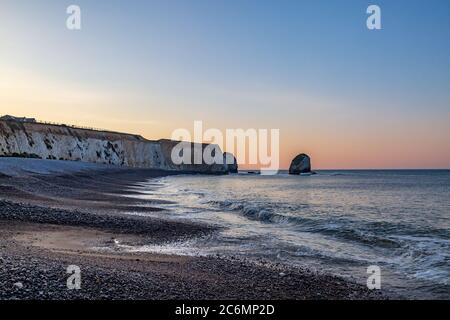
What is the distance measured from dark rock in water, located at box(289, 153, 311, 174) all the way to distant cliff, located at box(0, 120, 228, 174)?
49.4m

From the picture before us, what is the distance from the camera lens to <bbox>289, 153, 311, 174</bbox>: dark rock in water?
174462 millimetres

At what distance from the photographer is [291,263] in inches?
535

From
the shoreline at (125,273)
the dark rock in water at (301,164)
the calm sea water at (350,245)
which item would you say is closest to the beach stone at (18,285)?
the shoreline at (125,273)

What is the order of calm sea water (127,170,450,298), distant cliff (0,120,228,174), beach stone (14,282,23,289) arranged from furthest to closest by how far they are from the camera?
distant cliff (0,120,228,174), calm sea water (127,170,450,298), beach stone (14,282,23,289)

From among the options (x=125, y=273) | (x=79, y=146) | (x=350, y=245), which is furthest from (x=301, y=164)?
(x=125, y=273)

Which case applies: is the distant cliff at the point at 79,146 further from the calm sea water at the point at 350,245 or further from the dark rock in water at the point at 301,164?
the calm sea water at the point at 350,245

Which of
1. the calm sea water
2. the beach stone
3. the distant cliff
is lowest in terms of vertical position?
the calm sea water

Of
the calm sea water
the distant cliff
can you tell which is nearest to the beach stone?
the calm sea water

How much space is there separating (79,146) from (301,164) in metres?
98.1

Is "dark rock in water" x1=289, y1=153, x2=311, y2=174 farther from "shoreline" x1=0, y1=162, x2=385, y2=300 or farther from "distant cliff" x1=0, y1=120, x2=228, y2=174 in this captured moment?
"shoreline" x1=0, y1=162, x2=385, y2=300

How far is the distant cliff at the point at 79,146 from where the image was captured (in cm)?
8256

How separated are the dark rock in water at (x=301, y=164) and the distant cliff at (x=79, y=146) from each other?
162 ft
